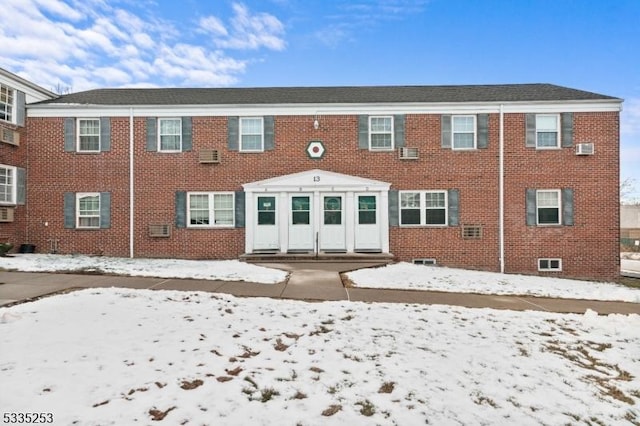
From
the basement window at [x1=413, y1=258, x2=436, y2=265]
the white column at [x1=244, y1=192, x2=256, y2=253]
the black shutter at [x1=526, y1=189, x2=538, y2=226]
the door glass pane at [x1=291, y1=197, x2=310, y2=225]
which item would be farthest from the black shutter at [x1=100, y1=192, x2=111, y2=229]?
the black shutter at [x1=526, y1=189, x2=538, y2=226]

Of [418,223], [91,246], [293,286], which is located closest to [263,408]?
[293,286]

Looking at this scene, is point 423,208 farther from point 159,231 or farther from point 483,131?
point 159,231

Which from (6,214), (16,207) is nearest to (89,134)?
(16,207)

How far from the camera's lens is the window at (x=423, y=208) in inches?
488

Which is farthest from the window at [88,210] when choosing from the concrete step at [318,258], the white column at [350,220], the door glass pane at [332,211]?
the white column at [350,220]

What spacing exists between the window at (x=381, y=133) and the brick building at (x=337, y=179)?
39 mm

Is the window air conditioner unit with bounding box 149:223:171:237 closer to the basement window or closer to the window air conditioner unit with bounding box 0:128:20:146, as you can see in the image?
the window air conditioner unit with bounding box 0:128:20:146

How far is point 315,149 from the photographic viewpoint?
12.5 m

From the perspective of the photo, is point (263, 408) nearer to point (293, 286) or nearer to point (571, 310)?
point (293, 286)

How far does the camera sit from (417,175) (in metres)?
12.4

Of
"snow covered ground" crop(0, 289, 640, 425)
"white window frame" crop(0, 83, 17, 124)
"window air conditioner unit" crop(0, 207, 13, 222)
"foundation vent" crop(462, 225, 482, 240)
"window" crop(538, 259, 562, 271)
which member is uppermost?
"white window frame" crop(0, 83, 17, 124)

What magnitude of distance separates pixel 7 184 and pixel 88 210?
8.39 ft

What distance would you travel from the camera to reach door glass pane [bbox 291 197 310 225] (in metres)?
12.3

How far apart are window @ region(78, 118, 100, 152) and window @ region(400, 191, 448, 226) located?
37.0ft
